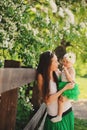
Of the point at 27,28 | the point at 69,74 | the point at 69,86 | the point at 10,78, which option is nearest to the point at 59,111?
the point at 69,86

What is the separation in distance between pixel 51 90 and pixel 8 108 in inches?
45.8

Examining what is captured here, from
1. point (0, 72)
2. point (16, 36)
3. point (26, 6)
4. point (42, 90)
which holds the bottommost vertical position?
point (42, 90)

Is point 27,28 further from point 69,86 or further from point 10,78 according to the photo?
point 10,78

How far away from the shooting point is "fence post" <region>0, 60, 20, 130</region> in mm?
3656

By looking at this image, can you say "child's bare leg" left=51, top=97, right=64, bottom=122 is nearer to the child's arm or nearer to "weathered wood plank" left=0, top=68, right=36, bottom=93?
the child's arm

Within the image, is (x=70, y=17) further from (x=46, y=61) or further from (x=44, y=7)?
(x=46, y=61)

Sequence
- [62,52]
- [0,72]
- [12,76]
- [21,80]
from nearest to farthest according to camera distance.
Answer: [0,72], [12,76], [21,80], [62,52]

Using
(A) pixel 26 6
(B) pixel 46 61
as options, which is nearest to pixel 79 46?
(A) pixel 26 6

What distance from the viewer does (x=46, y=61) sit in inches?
190

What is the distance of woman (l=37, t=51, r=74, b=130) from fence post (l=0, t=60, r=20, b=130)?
0.95 meters

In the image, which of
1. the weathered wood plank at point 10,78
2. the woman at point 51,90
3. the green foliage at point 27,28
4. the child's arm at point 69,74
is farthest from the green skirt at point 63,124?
the green foliage at point 27,28

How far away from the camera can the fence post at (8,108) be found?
3.66 metres

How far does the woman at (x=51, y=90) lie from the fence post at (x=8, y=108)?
0.95m

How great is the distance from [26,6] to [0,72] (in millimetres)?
4231
